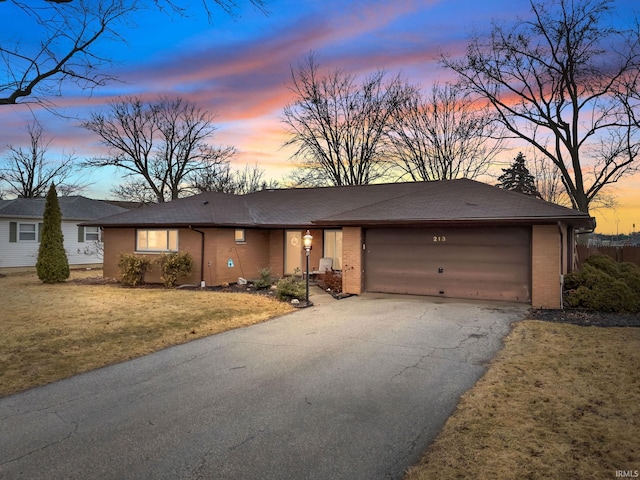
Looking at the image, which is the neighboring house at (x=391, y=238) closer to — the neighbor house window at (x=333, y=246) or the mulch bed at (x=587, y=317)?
the neighbor house window at (x=333, y=246)

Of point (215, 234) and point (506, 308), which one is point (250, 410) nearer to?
point (506, 308)

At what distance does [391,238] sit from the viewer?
13.7 meters

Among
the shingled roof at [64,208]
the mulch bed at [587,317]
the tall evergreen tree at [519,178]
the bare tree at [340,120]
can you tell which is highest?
the bare tree at [340,120]

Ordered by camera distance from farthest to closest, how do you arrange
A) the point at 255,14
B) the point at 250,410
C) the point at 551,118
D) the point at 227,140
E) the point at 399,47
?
1. the point at 227,140
2. the point at 551,118
3. the point at 399,47
4. the point at 255,14
5. the point at 250,410

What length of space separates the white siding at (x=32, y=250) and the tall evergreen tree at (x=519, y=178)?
32849mm

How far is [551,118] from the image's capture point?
23.2 metres

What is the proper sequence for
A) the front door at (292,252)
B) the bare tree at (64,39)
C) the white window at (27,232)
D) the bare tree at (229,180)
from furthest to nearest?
the bare tree at (229,180)
the white window at (27,232)
the front door at (292,252)
the bare tree at (64,39)

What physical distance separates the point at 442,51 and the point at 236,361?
25275 mm

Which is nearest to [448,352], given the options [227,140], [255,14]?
[255,14]

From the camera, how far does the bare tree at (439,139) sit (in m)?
29.9

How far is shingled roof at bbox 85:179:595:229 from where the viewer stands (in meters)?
12.0

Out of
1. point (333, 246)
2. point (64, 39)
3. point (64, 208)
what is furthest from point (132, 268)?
point (64, 208)

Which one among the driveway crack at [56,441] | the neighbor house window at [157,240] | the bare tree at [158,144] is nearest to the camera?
the driveway crack at [56,441]

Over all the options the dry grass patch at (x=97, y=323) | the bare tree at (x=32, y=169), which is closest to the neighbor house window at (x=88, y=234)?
the bare tree at (x=32, y=169)
